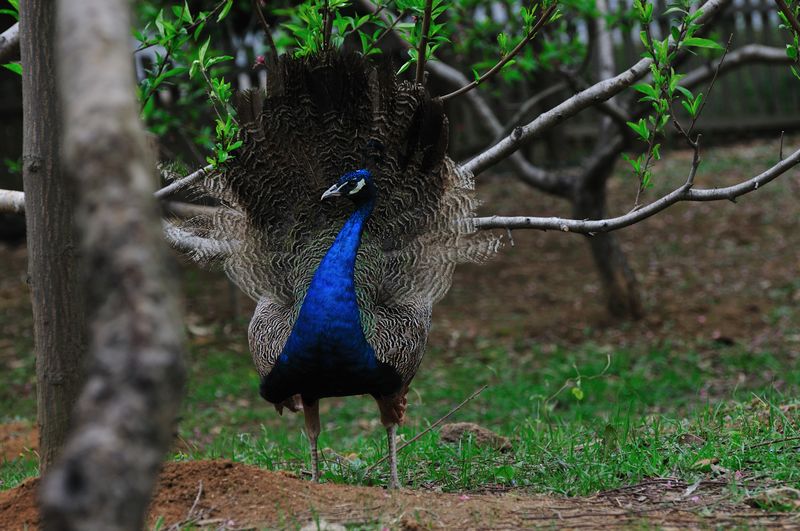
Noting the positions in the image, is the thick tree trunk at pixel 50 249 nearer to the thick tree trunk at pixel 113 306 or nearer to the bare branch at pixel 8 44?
the bare branch at pixel 8 44

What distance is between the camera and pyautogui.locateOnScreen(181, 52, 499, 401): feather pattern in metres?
4.88

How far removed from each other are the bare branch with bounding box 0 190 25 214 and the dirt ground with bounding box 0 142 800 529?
1.37 metres

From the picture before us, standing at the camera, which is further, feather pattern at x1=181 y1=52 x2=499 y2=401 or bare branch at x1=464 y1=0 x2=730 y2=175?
feather pattern at x1=181 y1=52 x2=499 y2=401

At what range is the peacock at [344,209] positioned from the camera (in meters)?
4.59

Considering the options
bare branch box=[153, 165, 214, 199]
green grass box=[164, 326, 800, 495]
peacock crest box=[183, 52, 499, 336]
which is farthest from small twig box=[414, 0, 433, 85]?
green grass box=[164, 326, 800, 495]

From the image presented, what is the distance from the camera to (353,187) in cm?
461

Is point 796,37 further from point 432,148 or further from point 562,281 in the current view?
point 562,281

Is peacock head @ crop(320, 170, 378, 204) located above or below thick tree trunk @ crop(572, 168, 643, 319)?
above

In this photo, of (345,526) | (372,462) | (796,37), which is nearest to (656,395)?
(372,462)

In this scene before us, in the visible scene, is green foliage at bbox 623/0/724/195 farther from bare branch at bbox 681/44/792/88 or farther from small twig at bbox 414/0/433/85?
bare branch at bbox 681/44/792/88

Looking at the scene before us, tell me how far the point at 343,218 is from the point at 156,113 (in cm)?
323

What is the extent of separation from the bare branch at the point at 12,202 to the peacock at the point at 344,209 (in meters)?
0.96

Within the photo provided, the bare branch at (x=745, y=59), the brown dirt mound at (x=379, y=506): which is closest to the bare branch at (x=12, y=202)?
the brown dirt mound at (x=379, y=506)

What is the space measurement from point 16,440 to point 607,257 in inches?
229
